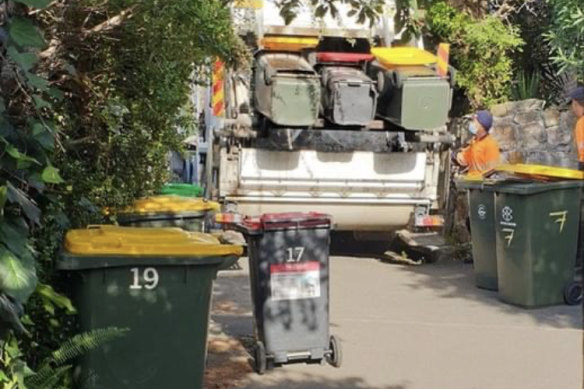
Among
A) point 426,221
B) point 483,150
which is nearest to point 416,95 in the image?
point 483,150

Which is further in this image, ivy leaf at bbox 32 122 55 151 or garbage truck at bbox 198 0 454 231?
garbage truck at bbox 198 0 454 231

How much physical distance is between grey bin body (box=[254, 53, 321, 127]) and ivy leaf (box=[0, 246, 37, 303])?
5.70 m

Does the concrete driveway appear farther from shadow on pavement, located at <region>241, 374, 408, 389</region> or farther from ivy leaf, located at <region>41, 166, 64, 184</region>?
ivy leaf, located at <region>41, 166, 64, 184</region>

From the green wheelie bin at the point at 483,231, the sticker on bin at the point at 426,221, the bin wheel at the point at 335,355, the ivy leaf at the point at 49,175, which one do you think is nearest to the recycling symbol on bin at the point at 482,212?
the green wheelie bin at the point at 483,231

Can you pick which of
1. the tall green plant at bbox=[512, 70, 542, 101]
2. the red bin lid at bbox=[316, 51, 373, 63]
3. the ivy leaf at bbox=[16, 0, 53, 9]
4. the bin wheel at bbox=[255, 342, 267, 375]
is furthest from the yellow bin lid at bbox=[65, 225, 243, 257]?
the tall green plant at bbox=[512, 70, 542, 101]

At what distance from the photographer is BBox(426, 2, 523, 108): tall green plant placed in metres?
11.4

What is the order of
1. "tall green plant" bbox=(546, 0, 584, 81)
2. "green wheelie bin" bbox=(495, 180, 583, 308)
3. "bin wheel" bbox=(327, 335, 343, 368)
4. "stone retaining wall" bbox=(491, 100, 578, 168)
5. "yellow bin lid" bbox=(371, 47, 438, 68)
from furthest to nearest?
"stone retaining wall" bbox=(491, 100, 578, 168) < "yellow bin lid" bbox=(371, 47, 438, 68) < "tall green plant" bbox=(546, 0, 584, 81) < "green wheelie bin" bbox=(495, 180, 583, 308) < "bin wheel" bbox=(327, 335, 343, 368)

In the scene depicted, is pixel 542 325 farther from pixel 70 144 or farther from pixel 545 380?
pixel 70 144

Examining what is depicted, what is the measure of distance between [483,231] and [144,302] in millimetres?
4694

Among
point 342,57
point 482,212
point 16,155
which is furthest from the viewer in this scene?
point 342,57

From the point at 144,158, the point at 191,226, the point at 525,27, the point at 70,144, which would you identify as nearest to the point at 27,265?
the point at 70,144

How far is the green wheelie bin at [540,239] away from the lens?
739 cm

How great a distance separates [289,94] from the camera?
9344 mm

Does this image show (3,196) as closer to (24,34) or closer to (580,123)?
(24,34)
